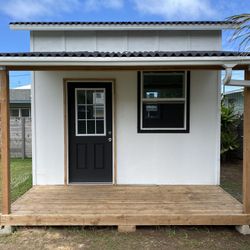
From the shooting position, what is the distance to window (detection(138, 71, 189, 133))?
5602 mm

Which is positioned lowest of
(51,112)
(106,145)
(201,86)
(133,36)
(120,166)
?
(120,166)

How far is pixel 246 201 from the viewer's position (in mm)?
3963

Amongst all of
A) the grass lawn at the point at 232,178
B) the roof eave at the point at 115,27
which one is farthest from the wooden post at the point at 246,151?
the roof eave at the point at 115,27

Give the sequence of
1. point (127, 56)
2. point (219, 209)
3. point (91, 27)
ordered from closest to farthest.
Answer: point (127, 56) → point (219, 209) → point (91, 27)

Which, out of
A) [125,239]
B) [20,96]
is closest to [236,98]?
[125,239]

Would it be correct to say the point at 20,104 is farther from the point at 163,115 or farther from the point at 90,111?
the point at 163,115

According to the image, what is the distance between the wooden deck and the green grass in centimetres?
62

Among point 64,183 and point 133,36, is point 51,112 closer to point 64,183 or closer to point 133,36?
point 64,183

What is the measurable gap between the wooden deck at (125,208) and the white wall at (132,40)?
9.25ft

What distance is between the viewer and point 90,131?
223 inches

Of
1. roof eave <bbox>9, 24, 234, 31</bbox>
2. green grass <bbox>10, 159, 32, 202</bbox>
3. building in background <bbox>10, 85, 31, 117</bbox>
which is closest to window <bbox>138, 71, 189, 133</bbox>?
roof eave <bbox>9, 24, 234, 31</bbox>

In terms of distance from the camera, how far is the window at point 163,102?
18.4 feet

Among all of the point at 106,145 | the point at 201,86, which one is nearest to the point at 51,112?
the point at 106,145

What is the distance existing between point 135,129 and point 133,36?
1.89 m
